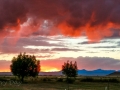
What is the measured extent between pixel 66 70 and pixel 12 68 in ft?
78.1

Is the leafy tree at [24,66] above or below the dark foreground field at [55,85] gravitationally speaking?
above

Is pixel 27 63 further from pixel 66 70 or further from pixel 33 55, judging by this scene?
pixel 66 70

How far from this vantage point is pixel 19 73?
3750 inches

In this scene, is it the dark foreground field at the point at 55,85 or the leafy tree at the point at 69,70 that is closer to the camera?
the dark foreground field at the point at 55,85

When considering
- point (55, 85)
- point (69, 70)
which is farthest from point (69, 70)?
point (55, 85)

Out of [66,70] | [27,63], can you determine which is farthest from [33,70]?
[66,70]

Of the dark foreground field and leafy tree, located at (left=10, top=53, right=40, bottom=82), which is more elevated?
leafy tree, located at (left=10, top=53, right=40, bottom=82)

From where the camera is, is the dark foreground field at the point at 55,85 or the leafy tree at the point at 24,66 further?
the leafy tree at the point at 24,66

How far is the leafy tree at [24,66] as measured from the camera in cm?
9575

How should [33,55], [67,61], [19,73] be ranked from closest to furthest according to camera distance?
[19,73] < [33,55] < [67,61]

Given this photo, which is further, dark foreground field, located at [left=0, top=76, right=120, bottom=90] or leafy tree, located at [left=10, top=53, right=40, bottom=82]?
leafy tree, located at [left=10, top=53, right=40, bottom=82]

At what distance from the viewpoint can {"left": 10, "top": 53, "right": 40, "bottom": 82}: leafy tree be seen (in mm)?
95750

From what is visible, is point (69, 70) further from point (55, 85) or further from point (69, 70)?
point (55, 85)

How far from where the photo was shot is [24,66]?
3802 inches
